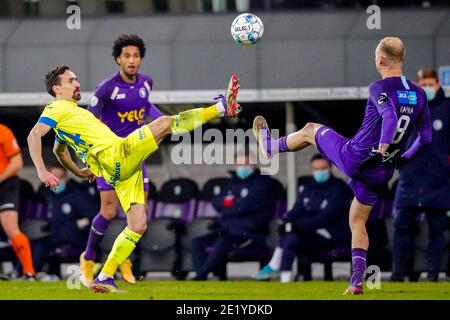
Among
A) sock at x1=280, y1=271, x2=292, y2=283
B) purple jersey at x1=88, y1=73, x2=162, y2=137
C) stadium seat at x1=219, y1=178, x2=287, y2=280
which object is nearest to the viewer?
purple jersey at x1=88, y1=73, x2=162, y2=137

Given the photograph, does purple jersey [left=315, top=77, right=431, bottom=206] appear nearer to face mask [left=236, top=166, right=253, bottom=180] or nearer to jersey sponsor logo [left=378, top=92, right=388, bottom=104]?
jersey sponsor logo [left=378, top=92, right=388, bottom=104]

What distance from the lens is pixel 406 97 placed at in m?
11.3

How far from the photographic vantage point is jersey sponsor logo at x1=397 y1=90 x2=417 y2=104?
37.1 ft

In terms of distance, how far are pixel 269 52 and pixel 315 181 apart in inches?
68.1

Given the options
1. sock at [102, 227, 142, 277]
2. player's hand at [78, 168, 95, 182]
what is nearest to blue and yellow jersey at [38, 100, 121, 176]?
player's hand at [78, 168, 95, 182]

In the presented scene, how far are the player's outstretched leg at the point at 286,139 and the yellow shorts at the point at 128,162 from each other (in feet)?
3.66

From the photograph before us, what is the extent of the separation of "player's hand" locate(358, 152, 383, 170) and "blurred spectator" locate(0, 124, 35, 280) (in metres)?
5.33

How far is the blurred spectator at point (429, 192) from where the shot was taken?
14703mm

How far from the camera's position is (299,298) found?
11547mm

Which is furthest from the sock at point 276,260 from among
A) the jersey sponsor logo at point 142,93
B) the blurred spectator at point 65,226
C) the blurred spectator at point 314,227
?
the jersey sponsor logo at point 142,93

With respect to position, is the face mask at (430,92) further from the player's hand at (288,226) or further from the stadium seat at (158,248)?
the stadium seat at (158,248)

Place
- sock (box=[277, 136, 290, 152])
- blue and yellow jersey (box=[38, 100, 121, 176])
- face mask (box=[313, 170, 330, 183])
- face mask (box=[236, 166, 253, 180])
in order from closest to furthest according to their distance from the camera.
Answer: blue and yellow jersey (box=[38, 100, 121, 176]) < sock (box=[277, 136, 290, 152]) < face mask (box=[313, 170, 330, 183]) < face mask (box=[236, 166, 253, 180])
